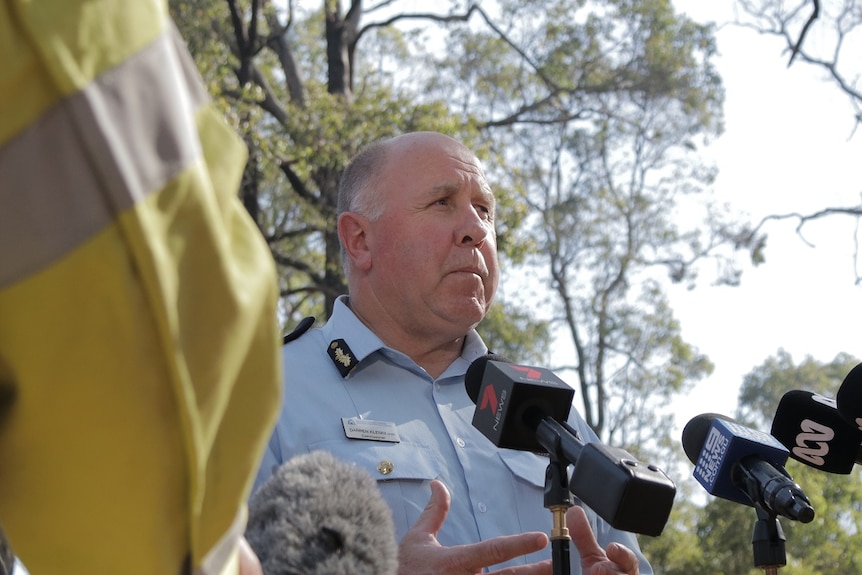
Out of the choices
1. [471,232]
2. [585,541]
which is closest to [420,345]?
[471,232]

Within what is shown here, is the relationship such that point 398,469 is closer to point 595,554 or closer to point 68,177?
point 595,554

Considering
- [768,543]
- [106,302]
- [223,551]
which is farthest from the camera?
[768,543]

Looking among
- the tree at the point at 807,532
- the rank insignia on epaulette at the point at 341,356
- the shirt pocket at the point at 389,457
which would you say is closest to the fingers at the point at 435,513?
the shirt pocket at the point at 389,457

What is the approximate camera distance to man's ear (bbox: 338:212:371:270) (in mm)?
3943

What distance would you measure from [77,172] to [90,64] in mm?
98

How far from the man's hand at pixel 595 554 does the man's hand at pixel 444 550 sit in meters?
0.29

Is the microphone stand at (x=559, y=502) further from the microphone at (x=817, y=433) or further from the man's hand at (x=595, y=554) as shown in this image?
the microphone at (x=817, y=433)

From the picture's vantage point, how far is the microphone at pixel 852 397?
8.40 feet

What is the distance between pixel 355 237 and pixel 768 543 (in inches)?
79.8

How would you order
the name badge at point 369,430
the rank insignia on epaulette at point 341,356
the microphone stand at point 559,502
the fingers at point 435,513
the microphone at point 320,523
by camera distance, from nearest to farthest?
1. the microphone at point 320,523
2. the microphone stand at point 559,502
3. the fingers at point 435,513
4. the name badge at point 369,430
5. the rank insignia on epaulette at point 341,356

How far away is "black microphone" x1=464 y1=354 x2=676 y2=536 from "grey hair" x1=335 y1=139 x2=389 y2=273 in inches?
63.4

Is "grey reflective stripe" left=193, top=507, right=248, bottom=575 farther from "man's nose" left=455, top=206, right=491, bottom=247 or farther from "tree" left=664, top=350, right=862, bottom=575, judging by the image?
"tree" left=664, top=350, right=862, bottom=575

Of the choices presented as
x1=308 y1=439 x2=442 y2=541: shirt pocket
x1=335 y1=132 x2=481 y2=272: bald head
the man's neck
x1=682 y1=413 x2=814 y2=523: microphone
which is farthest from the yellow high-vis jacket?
x1=335 y1=132 x2=481 y2=272: bald head

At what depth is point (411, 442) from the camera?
3293 millimetres
